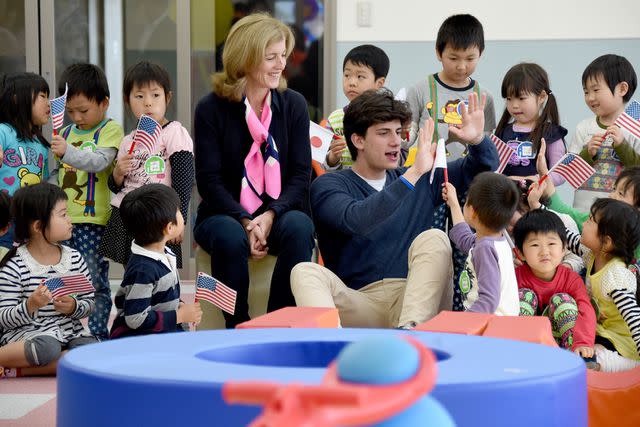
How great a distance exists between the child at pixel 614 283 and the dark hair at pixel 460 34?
1.10m

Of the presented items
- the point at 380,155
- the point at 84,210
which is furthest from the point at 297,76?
the point at 380,155

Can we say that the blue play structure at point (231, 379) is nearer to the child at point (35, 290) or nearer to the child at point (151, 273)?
the child at point (151, 273)

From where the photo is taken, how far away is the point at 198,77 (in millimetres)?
6117

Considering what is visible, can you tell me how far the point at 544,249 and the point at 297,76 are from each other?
3.37m

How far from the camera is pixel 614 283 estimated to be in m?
2.95

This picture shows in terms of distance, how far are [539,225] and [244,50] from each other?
122 centimetres

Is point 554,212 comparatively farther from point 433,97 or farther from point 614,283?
point 433,97

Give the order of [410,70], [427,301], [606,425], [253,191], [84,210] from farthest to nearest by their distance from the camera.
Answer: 1. [410,70]
2. [84,210]
3. [253,191]
4. [427,301]
5. [606,425]

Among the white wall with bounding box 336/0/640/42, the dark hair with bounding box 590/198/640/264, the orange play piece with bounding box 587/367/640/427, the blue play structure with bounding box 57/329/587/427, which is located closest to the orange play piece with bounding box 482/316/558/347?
the blue play structure with bounding box 57/329/587/427

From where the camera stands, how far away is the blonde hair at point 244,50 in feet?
11.0

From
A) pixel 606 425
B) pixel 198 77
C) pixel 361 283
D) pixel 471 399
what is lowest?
pixel 606 425

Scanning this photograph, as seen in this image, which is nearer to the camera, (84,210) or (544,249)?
(544,249)

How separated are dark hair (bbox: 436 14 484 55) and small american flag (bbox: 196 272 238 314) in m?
1.57

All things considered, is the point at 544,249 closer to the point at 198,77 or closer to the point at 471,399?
the point at 471,399
